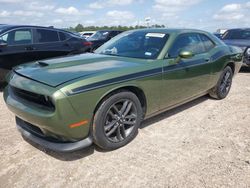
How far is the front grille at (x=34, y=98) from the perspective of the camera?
103 inches

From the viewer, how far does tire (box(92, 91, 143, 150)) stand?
287 centimetres

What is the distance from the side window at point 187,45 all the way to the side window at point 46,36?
12.9ft

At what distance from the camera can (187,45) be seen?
4.15 m

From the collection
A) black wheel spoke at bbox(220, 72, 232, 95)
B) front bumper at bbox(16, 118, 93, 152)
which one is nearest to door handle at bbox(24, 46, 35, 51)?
front bumper at bbox(16, 118, 93, 152)

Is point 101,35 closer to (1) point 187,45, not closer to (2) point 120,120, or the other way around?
(1) point 187,45

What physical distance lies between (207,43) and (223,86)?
1.11 metres

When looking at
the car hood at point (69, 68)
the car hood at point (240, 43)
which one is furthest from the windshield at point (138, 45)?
the car hood at point (240, 43)

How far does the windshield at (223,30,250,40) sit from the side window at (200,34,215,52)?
554 centimetres

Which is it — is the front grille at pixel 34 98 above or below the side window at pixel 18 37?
below

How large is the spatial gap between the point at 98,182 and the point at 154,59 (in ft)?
6.01

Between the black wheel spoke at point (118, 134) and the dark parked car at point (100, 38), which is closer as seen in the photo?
the black wheel spoke at point (118, 134)

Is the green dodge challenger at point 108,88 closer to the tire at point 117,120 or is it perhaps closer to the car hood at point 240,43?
the tire at point 117,120

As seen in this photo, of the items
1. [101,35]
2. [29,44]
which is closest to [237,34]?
[101,35]

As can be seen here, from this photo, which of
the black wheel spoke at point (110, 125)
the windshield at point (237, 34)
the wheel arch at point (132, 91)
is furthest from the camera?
the windshield at point (237, 34)
